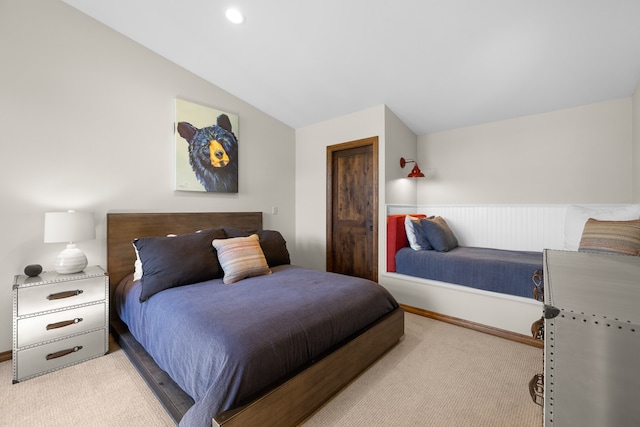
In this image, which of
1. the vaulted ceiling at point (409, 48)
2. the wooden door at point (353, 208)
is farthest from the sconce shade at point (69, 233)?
the wooden door at point (353, 208)

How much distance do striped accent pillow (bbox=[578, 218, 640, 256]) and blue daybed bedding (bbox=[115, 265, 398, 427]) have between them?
1533 millimetres

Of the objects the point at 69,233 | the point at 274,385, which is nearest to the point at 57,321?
the point at 69,233

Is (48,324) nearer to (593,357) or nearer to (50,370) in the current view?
(50,370)

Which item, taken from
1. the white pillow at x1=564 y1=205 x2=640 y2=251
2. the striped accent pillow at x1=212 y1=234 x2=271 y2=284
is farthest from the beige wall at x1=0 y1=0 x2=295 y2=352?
the white pillow at x1=564 y1=205 x2=640 y2=251

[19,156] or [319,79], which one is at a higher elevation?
[319,79]

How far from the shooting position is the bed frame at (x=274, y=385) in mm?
1291

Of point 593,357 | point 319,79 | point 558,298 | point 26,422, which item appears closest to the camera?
point 593,357

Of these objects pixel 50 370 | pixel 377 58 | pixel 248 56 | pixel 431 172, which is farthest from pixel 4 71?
pixel 431 172

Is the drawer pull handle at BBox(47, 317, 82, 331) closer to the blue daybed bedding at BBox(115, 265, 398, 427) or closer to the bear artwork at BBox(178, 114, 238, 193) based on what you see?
the blue daybed bedding at BBox(115, 265, 398, 427)

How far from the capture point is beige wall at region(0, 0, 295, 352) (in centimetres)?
208

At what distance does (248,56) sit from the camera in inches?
107

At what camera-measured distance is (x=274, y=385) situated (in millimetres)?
1343

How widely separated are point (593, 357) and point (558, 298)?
0.57ft

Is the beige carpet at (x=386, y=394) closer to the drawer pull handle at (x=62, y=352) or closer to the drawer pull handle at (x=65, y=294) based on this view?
the drawer pull handle at (x=62, y=352)
